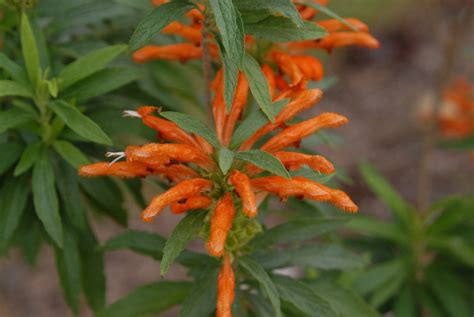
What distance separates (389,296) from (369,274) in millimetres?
191

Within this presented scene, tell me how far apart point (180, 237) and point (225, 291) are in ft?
0.56

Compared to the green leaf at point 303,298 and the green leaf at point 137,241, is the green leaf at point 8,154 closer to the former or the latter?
the green leaf at point 137,241

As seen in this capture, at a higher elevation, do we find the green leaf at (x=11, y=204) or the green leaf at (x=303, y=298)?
the green leaf at (x=11, y=204)

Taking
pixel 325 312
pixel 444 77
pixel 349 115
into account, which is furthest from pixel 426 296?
pixel 349 115

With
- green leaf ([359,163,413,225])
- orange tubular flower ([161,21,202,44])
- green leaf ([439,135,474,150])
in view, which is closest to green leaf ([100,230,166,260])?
orange tubular flower ([161,21,202,44])

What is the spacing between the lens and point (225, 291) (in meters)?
1.65

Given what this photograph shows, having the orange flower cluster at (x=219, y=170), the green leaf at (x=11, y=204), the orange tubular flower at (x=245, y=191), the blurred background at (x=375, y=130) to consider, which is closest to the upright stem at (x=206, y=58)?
the orange flower cluster at (x=219, y=170)

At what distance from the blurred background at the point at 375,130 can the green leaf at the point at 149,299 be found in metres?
2.27

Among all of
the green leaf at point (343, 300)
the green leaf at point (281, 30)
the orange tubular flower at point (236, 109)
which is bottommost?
the green leaf at point (343, 300)

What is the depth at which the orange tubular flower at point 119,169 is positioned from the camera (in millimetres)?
1706

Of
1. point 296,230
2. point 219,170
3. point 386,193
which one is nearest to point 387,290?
point 386,193

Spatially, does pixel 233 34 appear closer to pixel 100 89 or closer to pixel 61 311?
pixel 100 89

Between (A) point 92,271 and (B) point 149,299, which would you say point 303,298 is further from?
(A) point 92,271

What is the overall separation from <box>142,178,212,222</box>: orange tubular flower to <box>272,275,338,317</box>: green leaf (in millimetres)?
351
